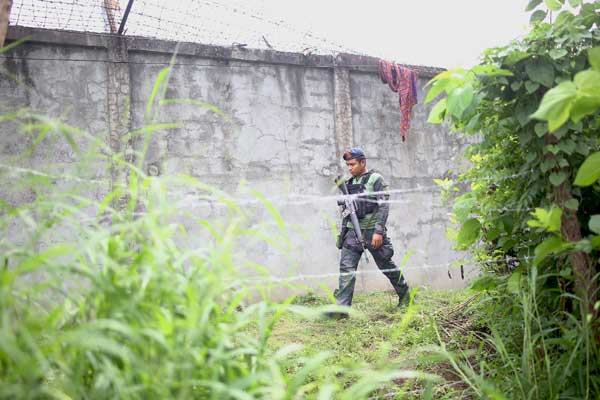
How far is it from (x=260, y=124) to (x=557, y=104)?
5239 millimetres

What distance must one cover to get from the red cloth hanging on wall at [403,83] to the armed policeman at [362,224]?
6.74 ft

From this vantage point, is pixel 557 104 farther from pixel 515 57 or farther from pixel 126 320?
pixel 126 320

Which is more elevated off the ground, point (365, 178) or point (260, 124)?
point (260, 124)

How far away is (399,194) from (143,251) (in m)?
6.15

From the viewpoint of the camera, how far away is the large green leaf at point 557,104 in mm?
1507

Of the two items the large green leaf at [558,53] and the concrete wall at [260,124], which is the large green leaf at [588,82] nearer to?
the large green leaf at [558,53]

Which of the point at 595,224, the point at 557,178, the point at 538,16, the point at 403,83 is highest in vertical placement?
the point at 403,83

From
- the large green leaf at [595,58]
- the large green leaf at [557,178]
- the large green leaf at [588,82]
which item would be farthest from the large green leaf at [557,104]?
the large green leaf at [557,178]

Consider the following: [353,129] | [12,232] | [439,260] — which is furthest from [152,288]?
[439,260]

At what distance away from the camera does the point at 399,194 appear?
7160 millimetres

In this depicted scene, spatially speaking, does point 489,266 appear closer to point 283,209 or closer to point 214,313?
point 214,313

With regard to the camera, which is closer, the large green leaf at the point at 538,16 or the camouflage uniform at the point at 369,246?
the large green leaf at the point at 538,16

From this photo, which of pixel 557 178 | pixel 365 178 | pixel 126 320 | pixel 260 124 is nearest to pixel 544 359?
pixel 557 178

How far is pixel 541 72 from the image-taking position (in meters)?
2.18
